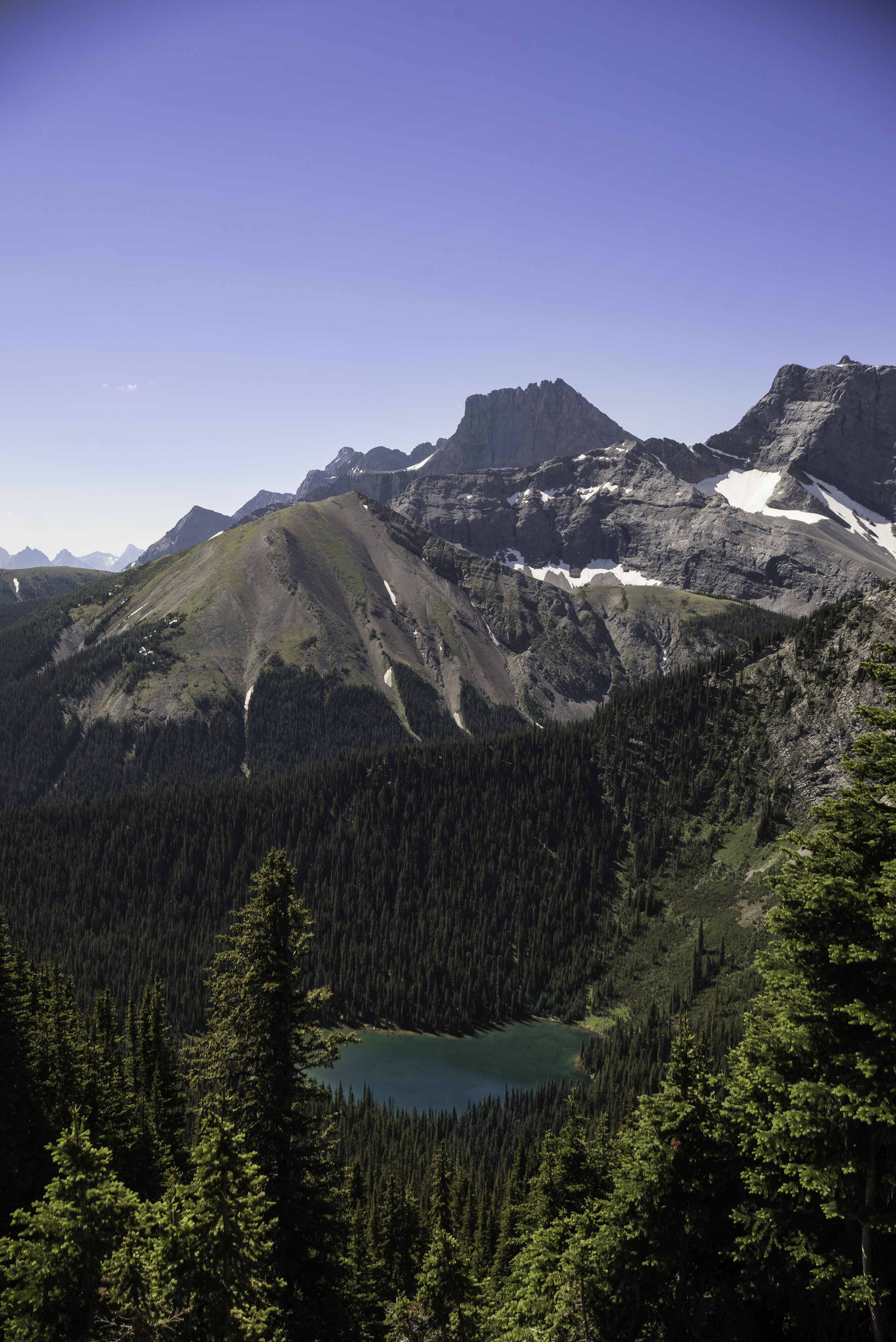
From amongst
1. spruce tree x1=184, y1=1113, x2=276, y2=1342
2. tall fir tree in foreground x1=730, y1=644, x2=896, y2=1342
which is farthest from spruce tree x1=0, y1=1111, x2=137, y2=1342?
tall fir tree in foreground x1=730, y1=644, x2=896, y2=1342

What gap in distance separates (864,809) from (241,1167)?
19480 mm

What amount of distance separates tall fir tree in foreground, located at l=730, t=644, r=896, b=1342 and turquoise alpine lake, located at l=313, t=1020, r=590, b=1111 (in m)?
121

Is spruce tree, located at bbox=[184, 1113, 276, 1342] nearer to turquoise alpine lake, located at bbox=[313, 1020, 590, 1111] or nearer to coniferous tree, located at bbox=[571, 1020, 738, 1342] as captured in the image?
coniferous tree, located at bbox=[571, 1020, 738, 1342]

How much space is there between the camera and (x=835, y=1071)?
21062mm

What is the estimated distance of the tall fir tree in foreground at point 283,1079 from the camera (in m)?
25.2

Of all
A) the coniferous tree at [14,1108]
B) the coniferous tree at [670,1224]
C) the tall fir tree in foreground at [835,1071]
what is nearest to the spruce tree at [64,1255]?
the coniferous tree at [14,1108]

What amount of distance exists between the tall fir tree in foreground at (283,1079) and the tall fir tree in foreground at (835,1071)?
13.4m

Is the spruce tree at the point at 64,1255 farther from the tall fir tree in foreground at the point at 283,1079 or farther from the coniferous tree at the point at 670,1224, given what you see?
the coniferous tree at the point at 670,1224

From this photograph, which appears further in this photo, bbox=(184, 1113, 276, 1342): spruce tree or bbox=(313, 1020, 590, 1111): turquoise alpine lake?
bbox=(313, 1020, 590, 1111): turquoise alpine lake

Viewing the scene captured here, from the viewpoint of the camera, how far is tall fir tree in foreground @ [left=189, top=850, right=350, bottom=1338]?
82.5 ft

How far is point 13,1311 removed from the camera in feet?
62.7

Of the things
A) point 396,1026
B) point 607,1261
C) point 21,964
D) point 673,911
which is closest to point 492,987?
point 396,1026

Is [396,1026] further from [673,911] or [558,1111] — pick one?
[673,911]

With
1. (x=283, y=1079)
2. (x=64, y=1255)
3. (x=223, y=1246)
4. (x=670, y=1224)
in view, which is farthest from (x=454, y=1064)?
(x=223, y=1246)
